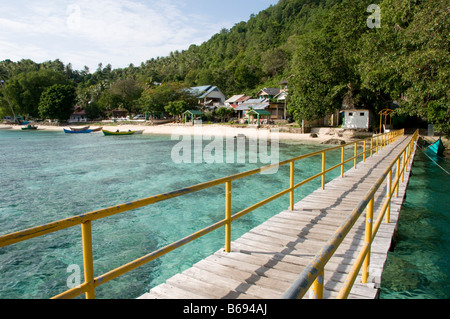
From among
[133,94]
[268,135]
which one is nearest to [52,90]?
[133,94]

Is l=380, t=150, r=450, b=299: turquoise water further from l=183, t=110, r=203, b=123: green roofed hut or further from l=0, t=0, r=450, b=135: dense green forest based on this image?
l=183, t=110, r=203, b=123: green roofed hut

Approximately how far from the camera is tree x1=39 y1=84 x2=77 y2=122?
72250 mm

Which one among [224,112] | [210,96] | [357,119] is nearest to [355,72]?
[357,119]

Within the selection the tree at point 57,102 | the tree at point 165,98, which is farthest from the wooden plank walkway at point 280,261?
the tree at point 57,102

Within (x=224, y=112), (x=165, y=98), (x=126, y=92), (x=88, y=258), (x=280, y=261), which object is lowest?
(x=280, y=261)

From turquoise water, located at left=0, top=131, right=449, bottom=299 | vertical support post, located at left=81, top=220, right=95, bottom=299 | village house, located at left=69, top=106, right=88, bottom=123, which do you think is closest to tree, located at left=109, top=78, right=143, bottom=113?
village house, located at left=69, top=106, right=88, bottom=123

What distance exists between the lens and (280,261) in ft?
14.1

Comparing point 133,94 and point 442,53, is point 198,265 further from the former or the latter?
point 133,94

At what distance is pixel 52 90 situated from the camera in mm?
73688

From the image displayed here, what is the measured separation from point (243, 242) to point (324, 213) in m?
2.45

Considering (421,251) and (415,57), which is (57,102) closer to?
(415,57)

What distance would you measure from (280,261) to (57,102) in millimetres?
80165

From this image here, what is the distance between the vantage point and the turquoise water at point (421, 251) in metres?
5.98
